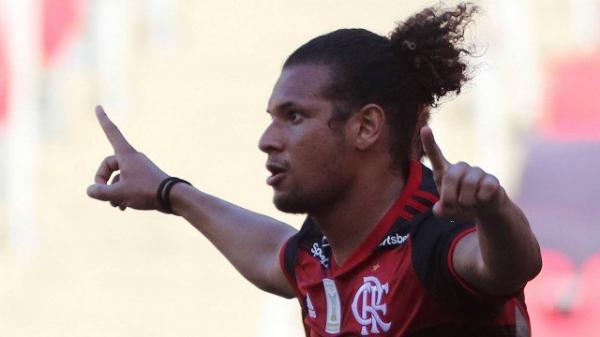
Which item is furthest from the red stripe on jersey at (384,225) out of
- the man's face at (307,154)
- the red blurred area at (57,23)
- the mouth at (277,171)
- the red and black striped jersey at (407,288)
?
the red blurred area at (57,23)

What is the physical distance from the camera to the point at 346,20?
482 inches

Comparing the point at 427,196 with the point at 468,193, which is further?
the point at 427,196

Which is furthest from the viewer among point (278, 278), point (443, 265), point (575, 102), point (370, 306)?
point (575, 102)

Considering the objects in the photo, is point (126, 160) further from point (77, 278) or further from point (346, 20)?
point (346, 20)

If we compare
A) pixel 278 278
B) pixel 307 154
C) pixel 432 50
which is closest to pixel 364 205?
pixel 307 154

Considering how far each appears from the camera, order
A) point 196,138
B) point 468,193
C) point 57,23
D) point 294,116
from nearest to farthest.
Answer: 1. point 468,193
2. point 294,116
3. point 57,23
4. point 196,138

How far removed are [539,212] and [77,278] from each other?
3.53 metres

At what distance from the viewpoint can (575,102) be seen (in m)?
8.84

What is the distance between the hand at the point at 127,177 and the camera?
4.15 m

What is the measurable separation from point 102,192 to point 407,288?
3.61 feet

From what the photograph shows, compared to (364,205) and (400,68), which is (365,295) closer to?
(364,205)

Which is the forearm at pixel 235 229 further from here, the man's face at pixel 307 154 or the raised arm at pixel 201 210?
the man's face at pixel 307 154

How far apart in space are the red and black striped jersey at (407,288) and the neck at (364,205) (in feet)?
0.09

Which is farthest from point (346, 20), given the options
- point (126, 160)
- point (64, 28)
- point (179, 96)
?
point (126, 160)
